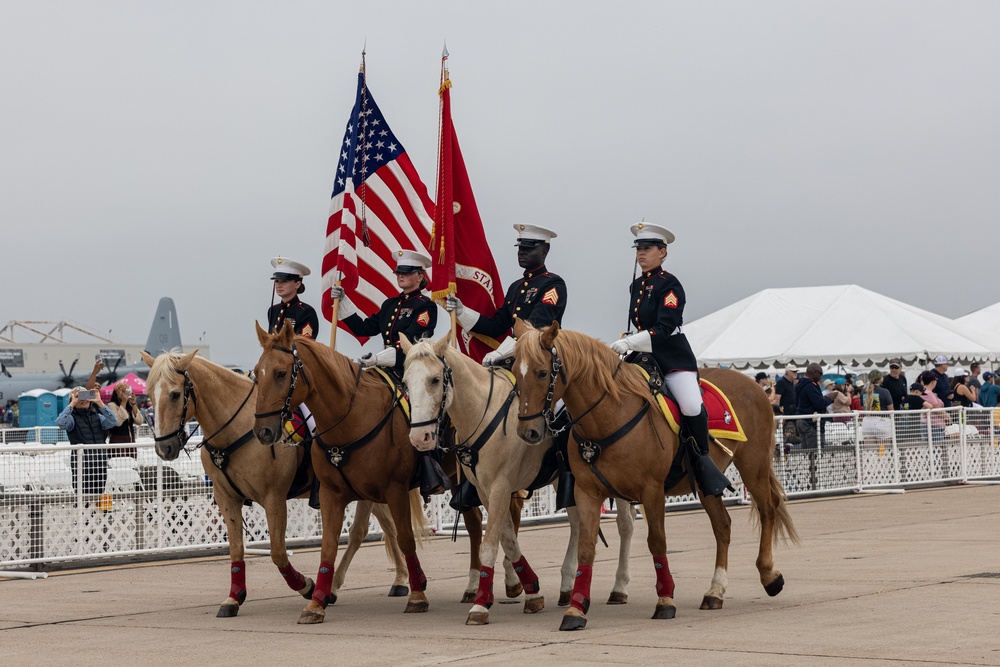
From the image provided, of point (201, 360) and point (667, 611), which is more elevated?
point (201, 360)

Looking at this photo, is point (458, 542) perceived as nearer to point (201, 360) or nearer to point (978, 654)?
point (201, 360)

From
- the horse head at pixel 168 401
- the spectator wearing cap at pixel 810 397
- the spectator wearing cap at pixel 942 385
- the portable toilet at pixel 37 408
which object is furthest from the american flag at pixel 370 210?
the portable toilet at pixel 37 408

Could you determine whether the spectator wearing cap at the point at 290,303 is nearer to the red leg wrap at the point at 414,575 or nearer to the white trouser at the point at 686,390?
the red leg wrap at the point at 414,575

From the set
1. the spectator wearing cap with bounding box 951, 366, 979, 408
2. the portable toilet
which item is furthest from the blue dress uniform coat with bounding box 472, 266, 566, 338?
the portable toilet

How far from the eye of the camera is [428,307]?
10297 millimetres

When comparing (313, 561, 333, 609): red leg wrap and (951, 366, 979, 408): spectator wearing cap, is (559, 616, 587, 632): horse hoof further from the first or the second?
(951, 366, 979, 408): spectator wearing cap

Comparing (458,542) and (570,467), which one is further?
(458,542)

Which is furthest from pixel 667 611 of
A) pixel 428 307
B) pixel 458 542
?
pixel 458 542

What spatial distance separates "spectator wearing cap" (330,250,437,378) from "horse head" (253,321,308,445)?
94cm

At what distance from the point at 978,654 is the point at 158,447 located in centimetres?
567

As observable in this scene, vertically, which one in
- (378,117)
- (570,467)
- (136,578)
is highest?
(378,117)

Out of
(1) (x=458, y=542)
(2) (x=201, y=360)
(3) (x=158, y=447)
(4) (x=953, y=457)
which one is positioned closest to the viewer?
(3) (x=158, y=447)

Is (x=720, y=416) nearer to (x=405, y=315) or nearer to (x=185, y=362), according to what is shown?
(x=405, y=315)

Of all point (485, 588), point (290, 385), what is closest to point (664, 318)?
point (485, 588)
